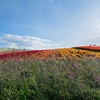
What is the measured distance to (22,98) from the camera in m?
3.99

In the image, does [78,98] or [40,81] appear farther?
[40,81]

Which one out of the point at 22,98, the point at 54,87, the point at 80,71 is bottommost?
the point at 22,98

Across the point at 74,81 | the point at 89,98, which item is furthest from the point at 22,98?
the point at 89,98

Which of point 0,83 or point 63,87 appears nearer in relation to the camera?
point 63,87

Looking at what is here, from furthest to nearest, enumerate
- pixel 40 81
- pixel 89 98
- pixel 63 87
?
pixel 40 81, pixel 63 87, pixel 89 98

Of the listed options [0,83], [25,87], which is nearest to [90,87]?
[25,87]

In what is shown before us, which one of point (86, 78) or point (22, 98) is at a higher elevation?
point (86, 78)

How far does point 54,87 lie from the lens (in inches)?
158

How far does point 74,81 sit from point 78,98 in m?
0.38

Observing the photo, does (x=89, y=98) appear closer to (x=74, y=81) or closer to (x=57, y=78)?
(x=74, y=81)

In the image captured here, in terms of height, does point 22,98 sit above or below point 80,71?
below

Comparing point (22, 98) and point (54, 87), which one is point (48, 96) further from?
point (22, 98)

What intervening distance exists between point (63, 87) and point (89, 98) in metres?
0.63

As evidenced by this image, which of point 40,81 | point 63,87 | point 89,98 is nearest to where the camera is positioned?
point 89,98
